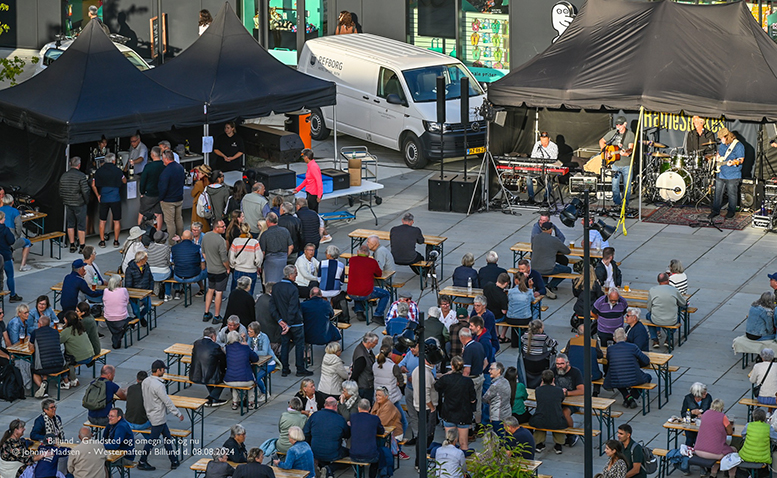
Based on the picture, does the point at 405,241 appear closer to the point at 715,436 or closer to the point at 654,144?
the point at 715,436

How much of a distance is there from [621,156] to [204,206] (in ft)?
26.8

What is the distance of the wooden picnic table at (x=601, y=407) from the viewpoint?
15.0 m

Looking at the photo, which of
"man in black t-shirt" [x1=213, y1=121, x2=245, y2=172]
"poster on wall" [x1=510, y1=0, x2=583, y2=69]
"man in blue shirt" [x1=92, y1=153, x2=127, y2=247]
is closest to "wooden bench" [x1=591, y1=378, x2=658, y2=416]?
"man in blue shirt" [x1=92, y1=153, x2=127, y2=247]

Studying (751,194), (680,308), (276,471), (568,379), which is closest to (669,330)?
(680,308)

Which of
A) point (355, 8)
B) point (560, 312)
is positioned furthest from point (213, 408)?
point (355, 8)

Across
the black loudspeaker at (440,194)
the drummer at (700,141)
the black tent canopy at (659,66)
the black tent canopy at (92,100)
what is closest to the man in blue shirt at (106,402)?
the black tent canopy at (92,100)

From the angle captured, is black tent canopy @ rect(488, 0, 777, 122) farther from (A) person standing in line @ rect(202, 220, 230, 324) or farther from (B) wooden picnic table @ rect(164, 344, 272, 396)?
(B) wooden picnic table @ rect(164, 344, 272, 396)

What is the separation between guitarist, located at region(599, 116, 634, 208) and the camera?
78.0 feet

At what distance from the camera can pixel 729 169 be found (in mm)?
22828

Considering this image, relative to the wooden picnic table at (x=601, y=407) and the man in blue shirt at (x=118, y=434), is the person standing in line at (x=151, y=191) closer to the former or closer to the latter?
the man in blue shirt at (x=118, y=434)

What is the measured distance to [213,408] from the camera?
16.2 metres

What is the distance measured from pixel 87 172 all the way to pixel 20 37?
18.0m

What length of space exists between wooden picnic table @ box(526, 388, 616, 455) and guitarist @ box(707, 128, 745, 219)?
8.62m

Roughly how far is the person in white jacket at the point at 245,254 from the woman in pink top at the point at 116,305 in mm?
1737
